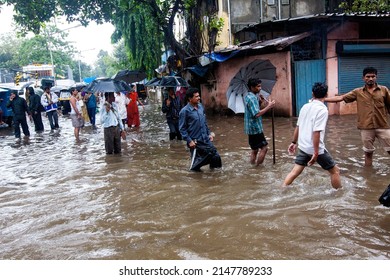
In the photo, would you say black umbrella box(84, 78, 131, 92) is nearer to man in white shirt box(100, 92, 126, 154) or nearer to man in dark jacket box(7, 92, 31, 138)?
man in white shirt box(100, 92, 126, 154)

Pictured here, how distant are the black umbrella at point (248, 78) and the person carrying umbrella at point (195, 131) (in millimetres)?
1230

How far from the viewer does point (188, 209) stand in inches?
189

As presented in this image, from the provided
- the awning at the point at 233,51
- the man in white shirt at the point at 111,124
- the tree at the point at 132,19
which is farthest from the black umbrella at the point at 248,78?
the tree at the point at 132,19

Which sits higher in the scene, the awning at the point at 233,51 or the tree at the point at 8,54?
the tree at the point at 8,54

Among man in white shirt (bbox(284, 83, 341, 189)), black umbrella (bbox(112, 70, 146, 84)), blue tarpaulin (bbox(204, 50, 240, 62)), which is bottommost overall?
man in white shirt (bbox(284, 83, 341, 189))

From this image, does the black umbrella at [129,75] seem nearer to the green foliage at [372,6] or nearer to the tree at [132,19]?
the tree at [132,19]

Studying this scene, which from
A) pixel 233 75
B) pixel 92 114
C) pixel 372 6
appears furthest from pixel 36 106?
pixel 372 6

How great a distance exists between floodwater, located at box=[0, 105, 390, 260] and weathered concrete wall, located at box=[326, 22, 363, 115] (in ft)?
16.8

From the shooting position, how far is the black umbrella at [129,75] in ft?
62.6

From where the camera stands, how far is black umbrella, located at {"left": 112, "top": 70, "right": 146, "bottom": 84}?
19.1m

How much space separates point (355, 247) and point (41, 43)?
48.0 meters

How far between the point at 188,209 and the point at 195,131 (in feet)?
5.43

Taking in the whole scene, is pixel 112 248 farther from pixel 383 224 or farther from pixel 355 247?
pixel 383 224

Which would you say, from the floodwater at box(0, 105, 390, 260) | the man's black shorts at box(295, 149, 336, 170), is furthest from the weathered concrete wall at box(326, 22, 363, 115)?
the man's black shorts at box(295, 149, 336, 170)
